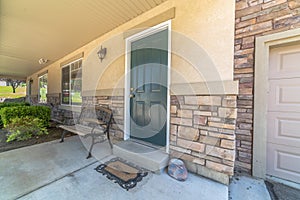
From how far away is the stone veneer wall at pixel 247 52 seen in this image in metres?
1.81

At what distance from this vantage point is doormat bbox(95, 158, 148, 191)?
5.35ft

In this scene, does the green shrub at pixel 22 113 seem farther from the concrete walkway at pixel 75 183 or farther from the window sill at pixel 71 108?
the concrete walkway at pixel 75 183

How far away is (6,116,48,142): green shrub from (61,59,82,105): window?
1.21 meters

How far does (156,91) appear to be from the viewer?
2328 millimetres

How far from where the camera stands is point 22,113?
3.67 meters

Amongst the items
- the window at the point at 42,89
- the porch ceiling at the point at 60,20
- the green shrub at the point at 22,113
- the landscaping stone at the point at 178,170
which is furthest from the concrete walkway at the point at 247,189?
the window at the point at 42,89

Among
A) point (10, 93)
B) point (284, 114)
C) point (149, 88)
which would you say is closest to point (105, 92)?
point (149, 88)

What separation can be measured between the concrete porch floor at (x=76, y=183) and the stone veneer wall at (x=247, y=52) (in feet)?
2.26

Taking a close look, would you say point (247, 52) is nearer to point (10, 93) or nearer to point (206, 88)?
point (206, 88)

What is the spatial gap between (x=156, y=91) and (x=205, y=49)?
3.19 ft

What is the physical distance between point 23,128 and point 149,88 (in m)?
3.21

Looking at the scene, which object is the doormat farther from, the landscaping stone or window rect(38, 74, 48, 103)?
window rect(38, 74, 48, 103)

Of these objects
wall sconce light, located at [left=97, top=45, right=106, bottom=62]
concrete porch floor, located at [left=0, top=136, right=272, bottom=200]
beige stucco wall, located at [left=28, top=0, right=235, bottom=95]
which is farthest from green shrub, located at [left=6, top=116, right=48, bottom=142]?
beige stucco wall, located at [left=28, top=0, right=235, bottom=95]

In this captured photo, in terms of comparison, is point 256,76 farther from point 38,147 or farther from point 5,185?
point 38,147
